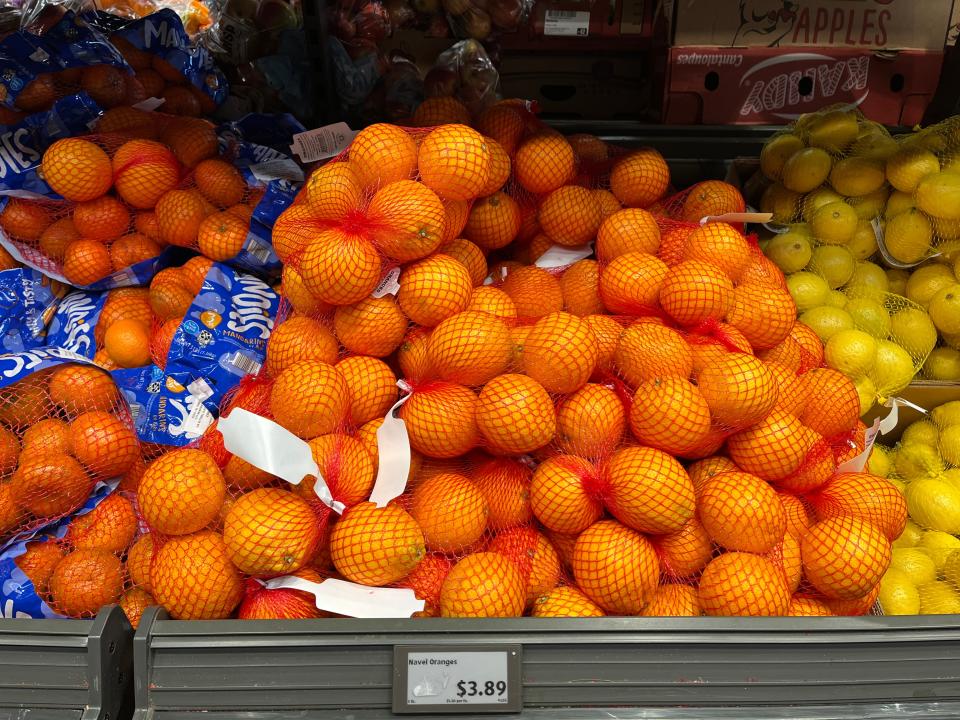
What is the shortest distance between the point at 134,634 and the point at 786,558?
1237mm

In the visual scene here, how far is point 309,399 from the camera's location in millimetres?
1334

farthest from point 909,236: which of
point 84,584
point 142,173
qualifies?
point 84,584

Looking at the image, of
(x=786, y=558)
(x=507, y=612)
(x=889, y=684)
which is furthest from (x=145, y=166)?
(x=889, y=684)

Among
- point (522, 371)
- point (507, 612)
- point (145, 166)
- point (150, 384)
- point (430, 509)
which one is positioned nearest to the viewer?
point (507, 612)

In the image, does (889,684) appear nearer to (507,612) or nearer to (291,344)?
(507,612)

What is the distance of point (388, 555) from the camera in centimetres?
122

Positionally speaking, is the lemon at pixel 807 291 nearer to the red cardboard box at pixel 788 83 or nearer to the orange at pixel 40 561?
the red cardboard box at pixel 788 83

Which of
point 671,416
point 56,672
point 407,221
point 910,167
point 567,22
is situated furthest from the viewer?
point 567,22

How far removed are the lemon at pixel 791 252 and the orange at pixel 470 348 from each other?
119 cm

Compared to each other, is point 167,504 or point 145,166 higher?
point 145,166

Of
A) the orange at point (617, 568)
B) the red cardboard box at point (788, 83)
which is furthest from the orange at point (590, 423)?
the red cardboard box at point (788, 83)

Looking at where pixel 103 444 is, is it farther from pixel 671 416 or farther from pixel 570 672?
pixel 671 416

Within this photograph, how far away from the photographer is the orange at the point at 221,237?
6.20ft

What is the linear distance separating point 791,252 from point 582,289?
0.87 m
